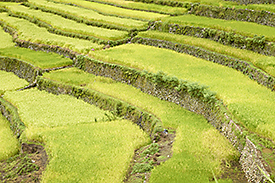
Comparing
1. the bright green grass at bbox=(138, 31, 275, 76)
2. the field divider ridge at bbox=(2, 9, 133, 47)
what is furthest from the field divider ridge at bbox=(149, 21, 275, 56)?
the field divider ridge at bbox=(2, 9, 133, 47)

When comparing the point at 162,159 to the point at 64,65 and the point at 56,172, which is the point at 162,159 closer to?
the point at 56,172

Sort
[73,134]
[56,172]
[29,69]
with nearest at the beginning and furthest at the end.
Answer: [56,172] → [73,134] → [29,69]

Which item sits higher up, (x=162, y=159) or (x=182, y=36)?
(x=182, y=36)

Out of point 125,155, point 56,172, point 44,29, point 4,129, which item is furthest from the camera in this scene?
point 44,29

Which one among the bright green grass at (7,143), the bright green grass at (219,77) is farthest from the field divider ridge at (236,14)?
the bright green grass at (7,143)

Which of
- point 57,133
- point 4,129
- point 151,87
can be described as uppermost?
point 151,87

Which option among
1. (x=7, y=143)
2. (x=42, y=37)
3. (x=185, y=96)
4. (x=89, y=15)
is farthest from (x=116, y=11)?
(x=7, y=143)

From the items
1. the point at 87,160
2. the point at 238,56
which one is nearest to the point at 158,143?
the point at 87,160

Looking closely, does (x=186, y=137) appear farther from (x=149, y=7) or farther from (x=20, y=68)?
(x=149, y=7)
